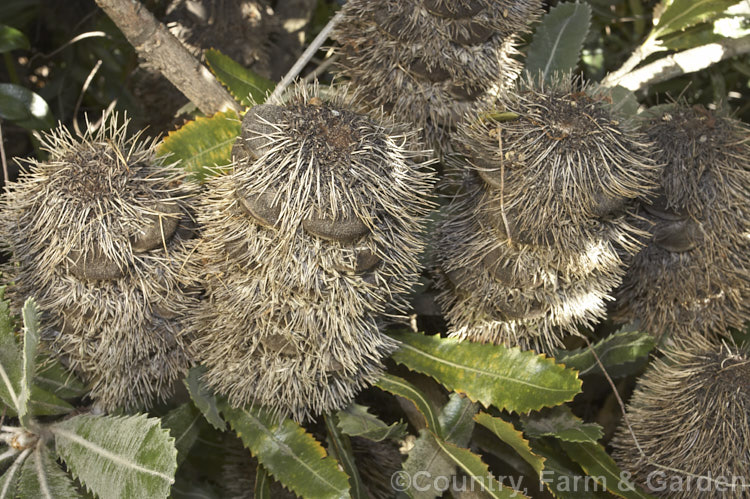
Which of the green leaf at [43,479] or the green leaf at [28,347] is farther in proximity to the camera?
the green leaf at [43,479]

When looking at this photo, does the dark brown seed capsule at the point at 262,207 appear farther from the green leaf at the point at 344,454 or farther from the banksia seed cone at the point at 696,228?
the banksia seed cone at the point at 696,228

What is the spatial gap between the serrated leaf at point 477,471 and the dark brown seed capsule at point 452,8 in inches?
24.0

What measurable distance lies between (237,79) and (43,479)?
69 cm

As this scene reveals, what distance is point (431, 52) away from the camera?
967mm

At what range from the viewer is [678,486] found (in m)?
1.03

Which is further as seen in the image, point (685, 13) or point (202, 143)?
point (685, 13)

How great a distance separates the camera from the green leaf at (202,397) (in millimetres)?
1016

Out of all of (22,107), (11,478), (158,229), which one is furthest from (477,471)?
(22,107)

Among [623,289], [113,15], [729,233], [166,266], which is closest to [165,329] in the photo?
[166,266]

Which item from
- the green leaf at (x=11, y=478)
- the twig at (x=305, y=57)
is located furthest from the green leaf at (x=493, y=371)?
the green leaf at (x=11, y=478)

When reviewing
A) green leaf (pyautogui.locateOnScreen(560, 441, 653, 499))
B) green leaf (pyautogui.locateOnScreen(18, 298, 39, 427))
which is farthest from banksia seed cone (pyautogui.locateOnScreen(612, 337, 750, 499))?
green leaf (pyautogui.locateOnScreen(18, 298, 39, 427))

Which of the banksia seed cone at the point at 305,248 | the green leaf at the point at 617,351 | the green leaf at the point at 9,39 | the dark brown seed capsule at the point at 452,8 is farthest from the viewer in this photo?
the green leaf at the point at 9,39

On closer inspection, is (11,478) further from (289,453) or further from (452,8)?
(452,8)

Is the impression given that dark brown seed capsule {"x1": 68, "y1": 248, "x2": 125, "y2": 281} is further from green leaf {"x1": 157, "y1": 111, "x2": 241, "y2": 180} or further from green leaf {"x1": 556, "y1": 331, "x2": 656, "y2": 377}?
green leaf {"x1": 556, "y1": 331, "x2": 656, "y2": 377}
